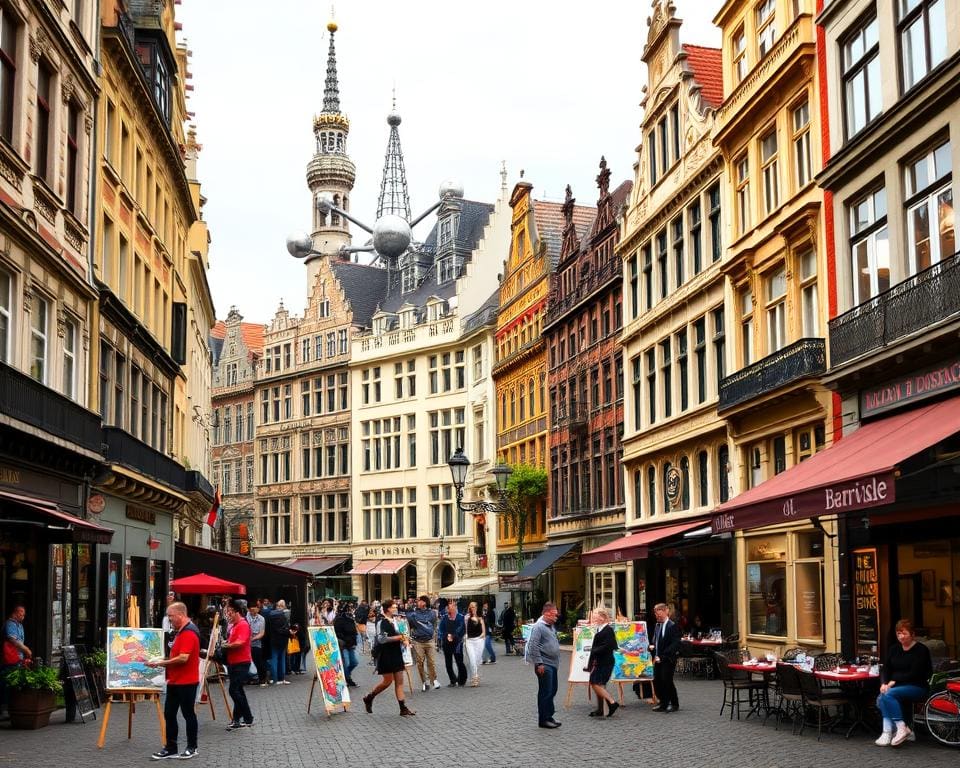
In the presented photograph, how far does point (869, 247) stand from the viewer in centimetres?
2350

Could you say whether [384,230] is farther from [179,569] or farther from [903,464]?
[903,464]

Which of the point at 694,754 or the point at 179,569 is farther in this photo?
the point at 179,569

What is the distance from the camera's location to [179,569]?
128ft

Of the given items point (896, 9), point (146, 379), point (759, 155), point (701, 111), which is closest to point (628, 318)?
point (701, 111)

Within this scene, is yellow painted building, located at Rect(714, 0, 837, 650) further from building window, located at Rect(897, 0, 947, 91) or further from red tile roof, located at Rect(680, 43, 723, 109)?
building window, located at Rect(897, 0, 947, 91)

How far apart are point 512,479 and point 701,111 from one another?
22.5 m

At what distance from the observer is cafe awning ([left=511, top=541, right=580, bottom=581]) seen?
47.0 m

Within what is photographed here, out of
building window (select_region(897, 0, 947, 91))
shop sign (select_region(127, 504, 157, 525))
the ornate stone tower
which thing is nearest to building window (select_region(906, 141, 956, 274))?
building window (select_region(897, 0, 947, 91))

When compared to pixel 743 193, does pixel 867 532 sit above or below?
below

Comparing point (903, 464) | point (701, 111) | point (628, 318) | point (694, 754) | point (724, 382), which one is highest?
point (701, 111)

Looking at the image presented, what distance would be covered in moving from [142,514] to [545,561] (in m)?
20.0

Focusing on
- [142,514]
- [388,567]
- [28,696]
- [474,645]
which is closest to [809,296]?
[474,645]

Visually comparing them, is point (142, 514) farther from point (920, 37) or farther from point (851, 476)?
point (920, 37)

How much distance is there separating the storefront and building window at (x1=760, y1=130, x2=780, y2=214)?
274 inches
